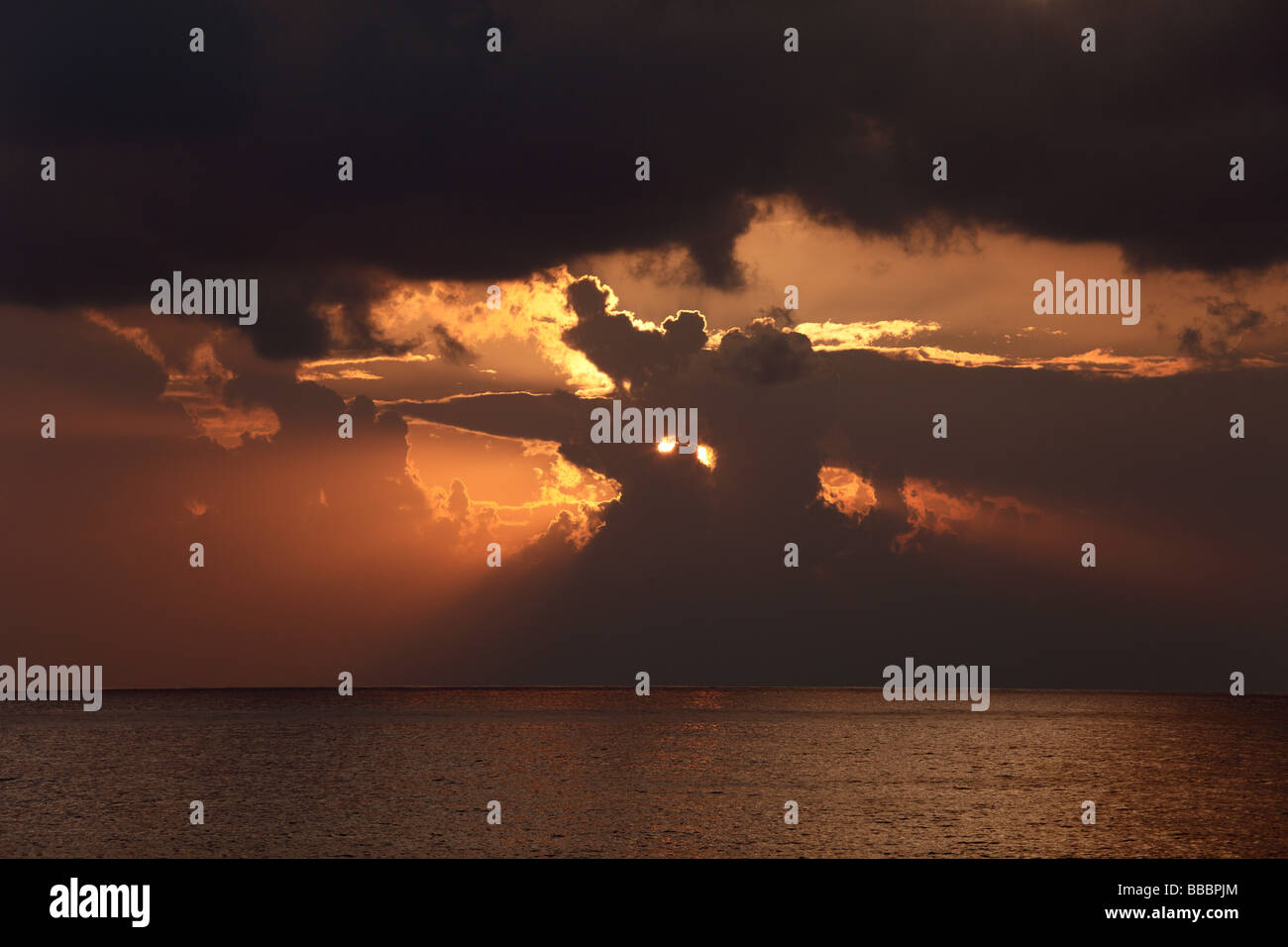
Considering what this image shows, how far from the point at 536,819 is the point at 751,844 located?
53.9 ft

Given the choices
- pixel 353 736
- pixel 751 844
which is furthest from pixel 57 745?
pixel 751 844

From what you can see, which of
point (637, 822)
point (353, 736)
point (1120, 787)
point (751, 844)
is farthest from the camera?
point (353, 736)
